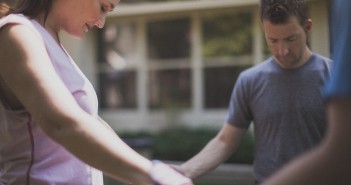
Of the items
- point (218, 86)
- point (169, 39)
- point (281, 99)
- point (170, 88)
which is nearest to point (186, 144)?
point (218, 86)

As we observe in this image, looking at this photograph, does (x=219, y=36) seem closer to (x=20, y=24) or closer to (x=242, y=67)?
(x=242, y=67)

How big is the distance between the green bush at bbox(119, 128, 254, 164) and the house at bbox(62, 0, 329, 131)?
62 cm

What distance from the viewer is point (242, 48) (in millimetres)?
13281

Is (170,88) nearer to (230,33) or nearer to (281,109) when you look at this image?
(230,33)

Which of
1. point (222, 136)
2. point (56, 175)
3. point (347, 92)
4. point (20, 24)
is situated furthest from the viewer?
point (222, 136)

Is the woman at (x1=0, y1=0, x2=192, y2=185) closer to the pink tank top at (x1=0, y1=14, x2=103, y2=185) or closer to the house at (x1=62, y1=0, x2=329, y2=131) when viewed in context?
the pink tank top at (x1=0, y1=14, x2=103, y2=185)

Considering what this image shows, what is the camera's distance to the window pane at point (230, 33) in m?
13.3

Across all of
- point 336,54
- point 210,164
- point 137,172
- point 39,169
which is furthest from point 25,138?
point 210,164

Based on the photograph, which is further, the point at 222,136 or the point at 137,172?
the point at 222,136

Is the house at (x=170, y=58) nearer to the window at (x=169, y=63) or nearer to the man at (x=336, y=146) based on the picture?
the window at (x=169, y=63)

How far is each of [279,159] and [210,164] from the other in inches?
14.8

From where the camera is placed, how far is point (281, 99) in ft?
10.8

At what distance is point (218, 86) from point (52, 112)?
12330mm

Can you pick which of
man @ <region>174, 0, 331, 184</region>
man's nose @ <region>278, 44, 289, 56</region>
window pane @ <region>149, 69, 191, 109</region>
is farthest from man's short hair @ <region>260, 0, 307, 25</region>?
window pane @ <region>149, 69, 191, 109</region>
